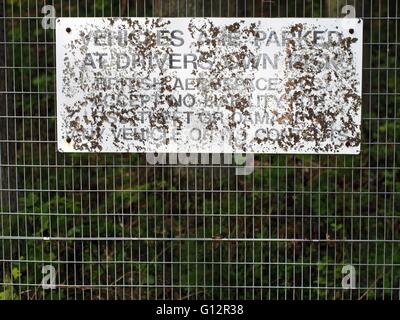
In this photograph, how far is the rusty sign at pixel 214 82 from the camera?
14.9 feet

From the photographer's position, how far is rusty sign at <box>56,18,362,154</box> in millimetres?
4551

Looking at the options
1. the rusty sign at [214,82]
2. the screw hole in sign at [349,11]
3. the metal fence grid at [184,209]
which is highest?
the screw hole in sign at [349,11]

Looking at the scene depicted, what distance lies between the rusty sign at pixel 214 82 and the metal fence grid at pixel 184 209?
13 cm

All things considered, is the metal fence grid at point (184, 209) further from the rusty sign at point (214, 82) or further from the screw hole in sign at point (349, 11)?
the screw hole in sign at point (349, 11)

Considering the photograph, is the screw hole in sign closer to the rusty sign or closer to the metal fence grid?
the rusty sign

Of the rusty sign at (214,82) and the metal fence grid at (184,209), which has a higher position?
the rusty sign at (214,82)

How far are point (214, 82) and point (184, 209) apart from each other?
882mm

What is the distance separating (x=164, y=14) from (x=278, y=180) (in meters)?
1.35

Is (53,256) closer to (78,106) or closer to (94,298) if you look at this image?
(94,298)

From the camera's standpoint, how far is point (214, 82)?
4.57 m

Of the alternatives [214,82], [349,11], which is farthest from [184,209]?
[349,11]

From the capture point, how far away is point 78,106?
4609 millimetres

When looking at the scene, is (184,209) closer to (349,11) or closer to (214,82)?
(214,82)

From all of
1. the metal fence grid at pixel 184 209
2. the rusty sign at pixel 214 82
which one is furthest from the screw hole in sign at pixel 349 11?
the metal fence grid at pixel 184 209
